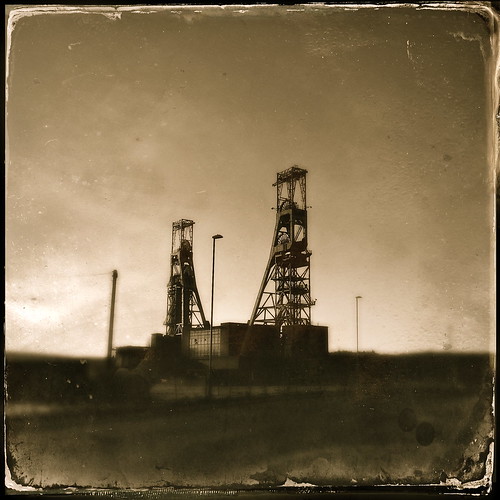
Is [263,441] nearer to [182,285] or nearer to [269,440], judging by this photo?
[269,440]

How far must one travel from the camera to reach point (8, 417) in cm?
166

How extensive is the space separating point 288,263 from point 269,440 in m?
0.78

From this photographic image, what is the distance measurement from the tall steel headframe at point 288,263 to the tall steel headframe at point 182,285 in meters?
0.29

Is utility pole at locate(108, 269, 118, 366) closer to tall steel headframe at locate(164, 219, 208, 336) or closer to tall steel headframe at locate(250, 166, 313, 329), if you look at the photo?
tall steel headframe at locate(164, 219, 208, 336)

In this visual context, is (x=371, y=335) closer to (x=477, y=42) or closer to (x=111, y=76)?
(x=477, y=42)

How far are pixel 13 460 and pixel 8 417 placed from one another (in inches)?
7.1

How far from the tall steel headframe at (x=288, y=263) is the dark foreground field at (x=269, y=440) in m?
0.36

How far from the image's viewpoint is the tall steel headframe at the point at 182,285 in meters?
1.78

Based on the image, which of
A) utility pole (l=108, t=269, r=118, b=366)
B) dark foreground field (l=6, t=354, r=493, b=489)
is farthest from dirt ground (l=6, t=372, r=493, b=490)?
utility pole (l=108, t=269, r=118, b=366)

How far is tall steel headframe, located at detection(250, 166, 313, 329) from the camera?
176 centimetres

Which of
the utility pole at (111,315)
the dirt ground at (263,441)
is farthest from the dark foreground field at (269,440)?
the utility pole at (111,315)

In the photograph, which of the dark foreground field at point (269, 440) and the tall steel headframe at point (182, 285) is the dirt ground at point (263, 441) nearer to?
the dark foreground field at point (269, 440)

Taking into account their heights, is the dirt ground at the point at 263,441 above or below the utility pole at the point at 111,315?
below

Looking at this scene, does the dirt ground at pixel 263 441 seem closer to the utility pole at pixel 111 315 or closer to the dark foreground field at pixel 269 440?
the dark foreground field at pixel 269 440
